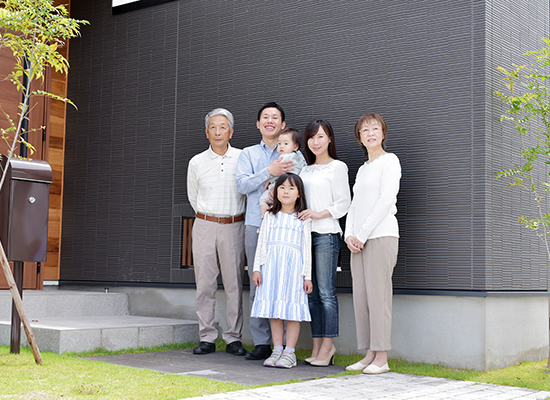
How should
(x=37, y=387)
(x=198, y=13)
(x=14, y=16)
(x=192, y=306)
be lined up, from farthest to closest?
1. (x=198, y=13)
2. (x=192, y=306)
3. (x=14, y=16)
4. (x=37, y=387)

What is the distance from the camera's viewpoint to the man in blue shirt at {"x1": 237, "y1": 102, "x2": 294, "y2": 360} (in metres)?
4.34

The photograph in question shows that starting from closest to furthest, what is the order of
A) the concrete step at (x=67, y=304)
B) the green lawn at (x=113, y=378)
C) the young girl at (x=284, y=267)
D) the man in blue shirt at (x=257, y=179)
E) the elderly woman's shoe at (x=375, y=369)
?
1. the green lawn at (x=113, y=378)
2. the elderly woman's shoe at (x=375, y=369)
3. the young girl at (x=284, y=267)
4. the man in blue shirt at (x=257, y=179)
5. the concrete step at (x=67, y=304)

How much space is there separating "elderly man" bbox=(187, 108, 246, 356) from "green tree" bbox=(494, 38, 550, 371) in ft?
5.99

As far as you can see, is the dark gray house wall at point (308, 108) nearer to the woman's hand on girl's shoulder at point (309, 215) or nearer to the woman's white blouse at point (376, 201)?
the woman's white blouse at point (376, 201)

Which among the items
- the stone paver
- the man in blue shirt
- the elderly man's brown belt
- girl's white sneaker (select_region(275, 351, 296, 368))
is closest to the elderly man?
the elderly man's brown belt

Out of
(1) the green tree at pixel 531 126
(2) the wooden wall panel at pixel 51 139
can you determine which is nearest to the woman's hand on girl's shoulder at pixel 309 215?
(1) the green tree at pixel 531 126

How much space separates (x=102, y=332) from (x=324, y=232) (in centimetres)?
163

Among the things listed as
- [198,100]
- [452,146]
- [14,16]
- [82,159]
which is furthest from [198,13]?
[452,146]

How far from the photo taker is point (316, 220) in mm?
4125

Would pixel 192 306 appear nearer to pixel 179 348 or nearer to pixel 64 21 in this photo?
pixel 179 348

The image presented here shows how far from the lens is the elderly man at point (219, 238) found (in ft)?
15.0

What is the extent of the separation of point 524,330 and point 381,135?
1605 mm

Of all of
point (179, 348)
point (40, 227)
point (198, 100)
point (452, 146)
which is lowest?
point (179, 348)

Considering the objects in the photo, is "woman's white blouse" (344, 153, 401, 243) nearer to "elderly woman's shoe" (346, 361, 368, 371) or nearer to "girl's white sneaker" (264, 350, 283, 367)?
"elderly woman's shoe" (346, 361, 368, 371)
